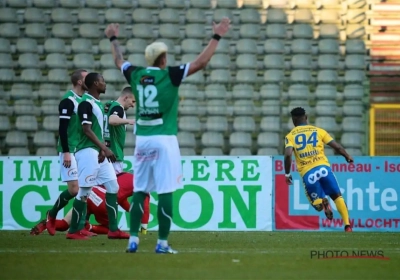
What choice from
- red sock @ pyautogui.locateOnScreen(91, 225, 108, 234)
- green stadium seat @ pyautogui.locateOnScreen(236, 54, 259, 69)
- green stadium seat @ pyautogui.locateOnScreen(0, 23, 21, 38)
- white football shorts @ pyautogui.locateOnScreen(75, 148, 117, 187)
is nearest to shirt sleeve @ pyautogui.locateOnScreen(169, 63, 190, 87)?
white football shorts @ pyautogui.locateOnScreen(75, 148, 117, 187)

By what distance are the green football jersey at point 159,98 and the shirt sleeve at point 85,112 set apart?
2387mm

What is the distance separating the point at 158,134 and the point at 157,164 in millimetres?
300

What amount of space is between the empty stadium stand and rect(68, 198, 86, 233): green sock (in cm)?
632

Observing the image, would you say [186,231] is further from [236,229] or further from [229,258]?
[229,258]

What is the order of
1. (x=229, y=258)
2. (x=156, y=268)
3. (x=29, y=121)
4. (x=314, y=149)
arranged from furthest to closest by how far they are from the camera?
(x=29, y=121) → (x=314, y=149) → (x=229, y=258) → (x=156, y=268)

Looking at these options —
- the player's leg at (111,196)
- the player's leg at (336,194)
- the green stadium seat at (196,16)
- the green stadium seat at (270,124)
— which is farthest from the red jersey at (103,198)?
the green stadium seat at (196,16)

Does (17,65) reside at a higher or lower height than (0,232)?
higher

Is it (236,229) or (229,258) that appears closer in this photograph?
(229,258)

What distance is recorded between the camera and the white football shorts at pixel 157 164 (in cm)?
927

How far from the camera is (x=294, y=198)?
1602 cm

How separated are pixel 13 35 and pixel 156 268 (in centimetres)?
1350

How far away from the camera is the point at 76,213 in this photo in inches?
483

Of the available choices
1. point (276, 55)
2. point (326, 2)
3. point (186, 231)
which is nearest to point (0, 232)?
point (186, 231)

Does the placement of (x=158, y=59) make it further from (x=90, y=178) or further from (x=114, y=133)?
(x=114, y=133)
